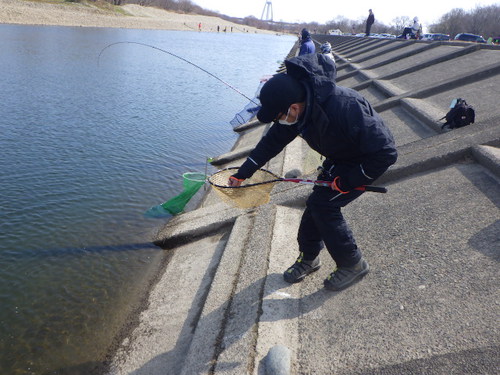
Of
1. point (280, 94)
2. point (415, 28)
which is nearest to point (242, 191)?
point (280, 94)

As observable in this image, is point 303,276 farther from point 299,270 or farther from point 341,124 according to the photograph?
point 341,124

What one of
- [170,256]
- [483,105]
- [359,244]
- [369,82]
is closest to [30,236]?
[170,256]

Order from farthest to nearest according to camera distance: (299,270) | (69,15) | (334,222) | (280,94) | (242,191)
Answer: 1. (69,15)
2. (242,191)
3. (299,270)
4. (334,222)
5. (280,94)

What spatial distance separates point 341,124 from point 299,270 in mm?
1609

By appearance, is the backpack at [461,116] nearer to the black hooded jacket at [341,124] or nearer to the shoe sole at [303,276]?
the black hooded jacket at [341,124]

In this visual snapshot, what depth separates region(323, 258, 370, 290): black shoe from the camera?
3926mm

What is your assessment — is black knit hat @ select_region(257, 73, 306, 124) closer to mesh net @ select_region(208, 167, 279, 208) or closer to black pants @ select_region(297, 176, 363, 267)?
black pants @ select_region(297, 176, 363, 267)

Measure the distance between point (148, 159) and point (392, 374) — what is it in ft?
29.4

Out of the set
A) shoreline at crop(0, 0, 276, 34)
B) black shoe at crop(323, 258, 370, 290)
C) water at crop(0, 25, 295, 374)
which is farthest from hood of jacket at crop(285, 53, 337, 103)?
shoreline at crop(0, 0, 276, 34)

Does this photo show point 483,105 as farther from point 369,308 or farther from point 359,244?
point 369,308

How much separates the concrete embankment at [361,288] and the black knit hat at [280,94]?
1.82m

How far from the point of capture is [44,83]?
1730 cm

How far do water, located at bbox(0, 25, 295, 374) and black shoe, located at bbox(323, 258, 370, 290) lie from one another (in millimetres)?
2700

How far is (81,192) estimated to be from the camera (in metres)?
8.41
